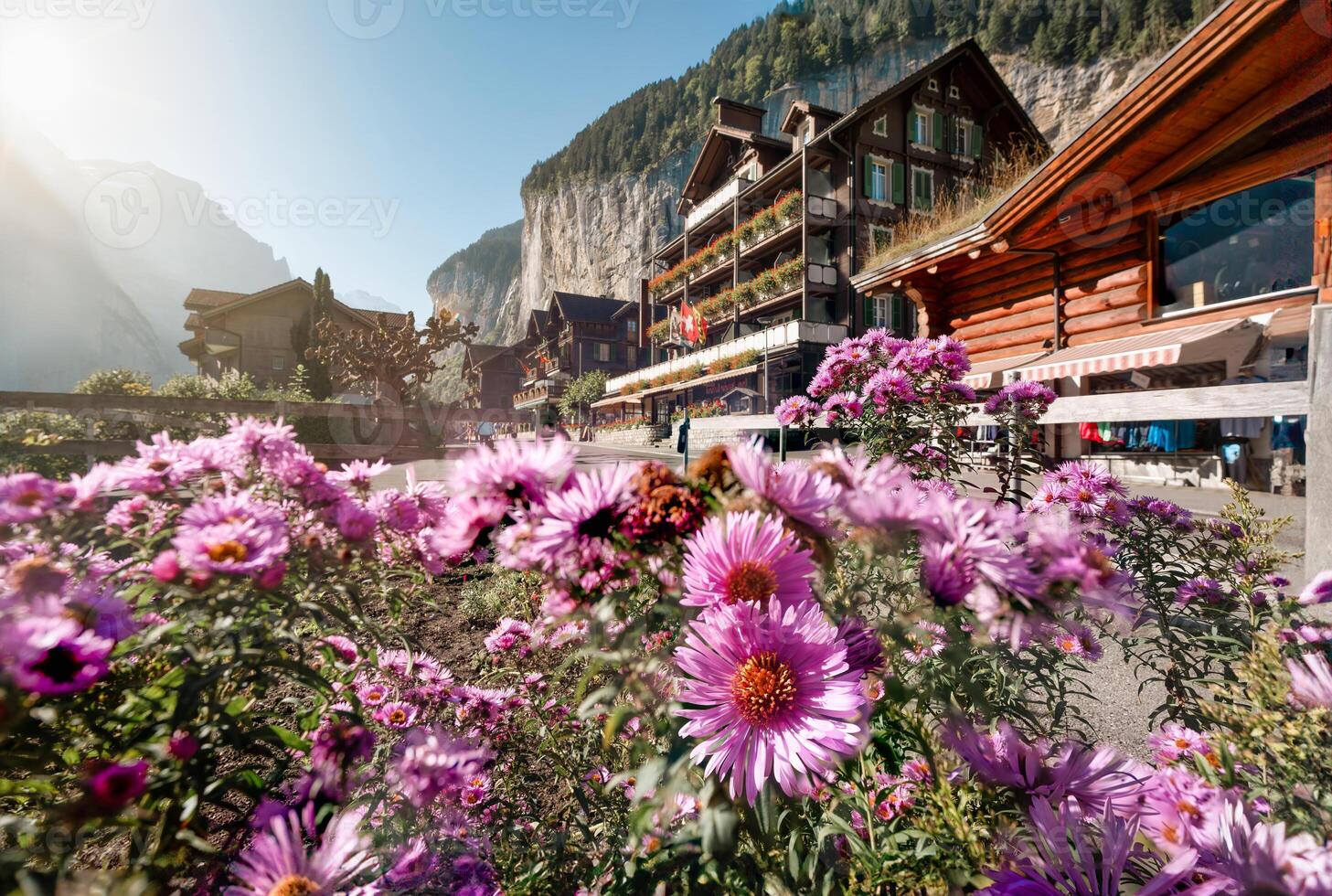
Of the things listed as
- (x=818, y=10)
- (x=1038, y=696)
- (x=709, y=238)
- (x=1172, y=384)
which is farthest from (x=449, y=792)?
(x=818, y=10)

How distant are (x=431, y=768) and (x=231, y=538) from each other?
0.50m

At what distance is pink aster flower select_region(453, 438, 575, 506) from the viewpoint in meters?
0.64

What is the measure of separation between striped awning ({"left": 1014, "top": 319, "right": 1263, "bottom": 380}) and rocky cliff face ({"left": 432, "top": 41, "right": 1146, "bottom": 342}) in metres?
44.0

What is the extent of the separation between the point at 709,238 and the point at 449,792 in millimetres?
30405

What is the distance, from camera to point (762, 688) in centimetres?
61

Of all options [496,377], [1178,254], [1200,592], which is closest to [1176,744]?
[1200,592]

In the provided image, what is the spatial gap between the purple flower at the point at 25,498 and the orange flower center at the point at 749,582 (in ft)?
2.84

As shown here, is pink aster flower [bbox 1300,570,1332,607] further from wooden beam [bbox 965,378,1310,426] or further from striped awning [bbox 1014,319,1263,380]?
striped awning [bbox 1014,319,1263,380]

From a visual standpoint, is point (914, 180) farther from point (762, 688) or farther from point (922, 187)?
point (762, 688)

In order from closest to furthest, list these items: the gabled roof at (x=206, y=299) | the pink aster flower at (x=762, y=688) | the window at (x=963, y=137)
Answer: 1. the pink aster flower at (x=762, y=688)
2. the window at (x=963, y=137)
3. the gabled roof at (x=206, y=299)

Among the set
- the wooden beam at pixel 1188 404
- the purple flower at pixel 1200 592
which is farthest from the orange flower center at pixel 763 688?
the wooden beam at pixel 1188 404

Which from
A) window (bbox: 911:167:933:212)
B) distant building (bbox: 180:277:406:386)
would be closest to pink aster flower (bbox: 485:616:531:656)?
window (bbox: 911:167:933:212)

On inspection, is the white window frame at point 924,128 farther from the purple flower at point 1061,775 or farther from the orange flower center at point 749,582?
the orange flower center at point 749,582

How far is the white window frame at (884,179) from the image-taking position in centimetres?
1962
